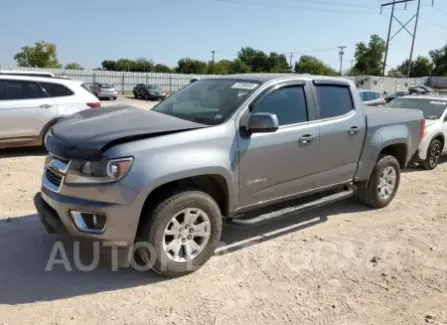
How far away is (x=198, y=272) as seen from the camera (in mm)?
3709

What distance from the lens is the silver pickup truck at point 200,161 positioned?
3182 millimetres

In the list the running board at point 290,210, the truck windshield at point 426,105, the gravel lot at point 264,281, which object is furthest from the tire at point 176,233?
the truck windshield at point 426,105

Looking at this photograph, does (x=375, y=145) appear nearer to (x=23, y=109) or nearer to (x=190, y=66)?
(x=23, y=109)

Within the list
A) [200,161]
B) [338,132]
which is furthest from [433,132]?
[200,161]

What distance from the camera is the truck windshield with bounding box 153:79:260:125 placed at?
3924mm

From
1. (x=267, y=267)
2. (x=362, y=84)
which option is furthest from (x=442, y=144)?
(x=362, y=84)

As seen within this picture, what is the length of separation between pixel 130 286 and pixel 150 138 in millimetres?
1267

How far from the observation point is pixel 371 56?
212ft

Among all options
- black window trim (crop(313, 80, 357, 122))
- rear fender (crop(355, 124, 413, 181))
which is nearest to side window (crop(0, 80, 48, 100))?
black window trim (crop(313, 80, 357, 122))

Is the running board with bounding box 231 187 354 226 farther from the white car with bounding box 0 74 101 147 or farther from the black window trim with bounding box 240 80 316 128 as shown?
the white car with bounding box 0 74 101 147

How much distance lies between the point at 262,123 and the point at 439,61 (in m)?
86.2

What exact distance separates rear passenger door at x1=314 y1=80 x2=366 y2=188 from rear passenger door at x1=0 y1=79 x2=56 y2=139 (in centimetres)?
572

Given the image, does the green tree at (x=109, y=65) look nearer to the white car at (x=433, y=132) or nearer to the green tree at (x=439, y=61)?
the green tree at (x=439, y=61)

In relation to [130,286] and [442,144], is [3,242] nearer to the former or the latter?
[130,286]
